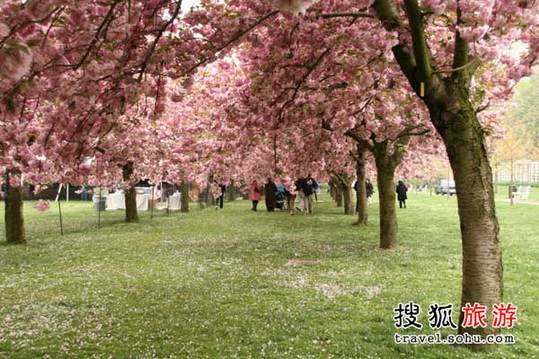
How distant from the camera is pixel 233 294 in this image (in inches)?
304

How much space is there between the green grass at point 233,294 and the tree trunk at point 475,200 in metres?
0.72

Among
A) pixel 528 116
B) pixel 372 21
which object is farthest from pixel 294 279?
pixel 528 116

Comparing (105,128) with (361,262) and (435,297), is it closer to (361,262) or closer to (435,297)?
(435,297)

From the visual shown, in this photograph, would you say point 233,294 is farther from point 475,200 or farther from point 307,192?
point 307,192

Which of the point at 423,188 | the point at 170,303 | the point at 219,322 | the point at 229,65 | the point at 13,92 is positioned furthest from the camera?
the point at 423,188

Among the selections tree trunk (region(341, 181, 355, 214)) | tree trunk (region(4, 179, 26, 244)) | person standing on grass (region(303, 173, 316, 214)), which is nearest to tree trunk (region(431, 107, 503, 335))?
tree trunk (region(4, 179, 26, 244))

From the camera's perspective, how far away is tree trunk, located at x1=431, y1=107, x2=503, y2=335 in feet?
16.1

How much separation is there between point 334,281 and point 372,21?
4386mm

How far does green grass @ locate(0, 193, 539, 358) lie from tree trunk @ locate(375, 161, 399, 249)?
474 millimetres

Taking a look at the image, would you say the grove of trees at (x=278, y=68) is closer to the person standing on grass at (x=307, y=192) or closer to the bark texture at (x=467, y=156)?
the bark texture at (x=467, y=156)

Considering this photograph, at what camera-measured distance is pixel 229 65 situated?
10.4 m

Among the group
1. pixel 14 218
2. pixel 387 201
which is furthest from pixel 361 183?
pixel 14 218

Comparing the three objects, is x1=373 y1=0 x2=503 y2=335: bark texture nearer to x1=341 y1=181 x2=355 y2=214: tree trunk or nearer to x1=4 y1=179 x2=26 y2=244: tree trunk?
x1=4 y1=179 x2=26 y2=244: tree trunk

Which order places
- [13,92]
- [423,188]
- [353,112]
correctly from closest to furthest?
[13,92], [353,112], [423,188]
